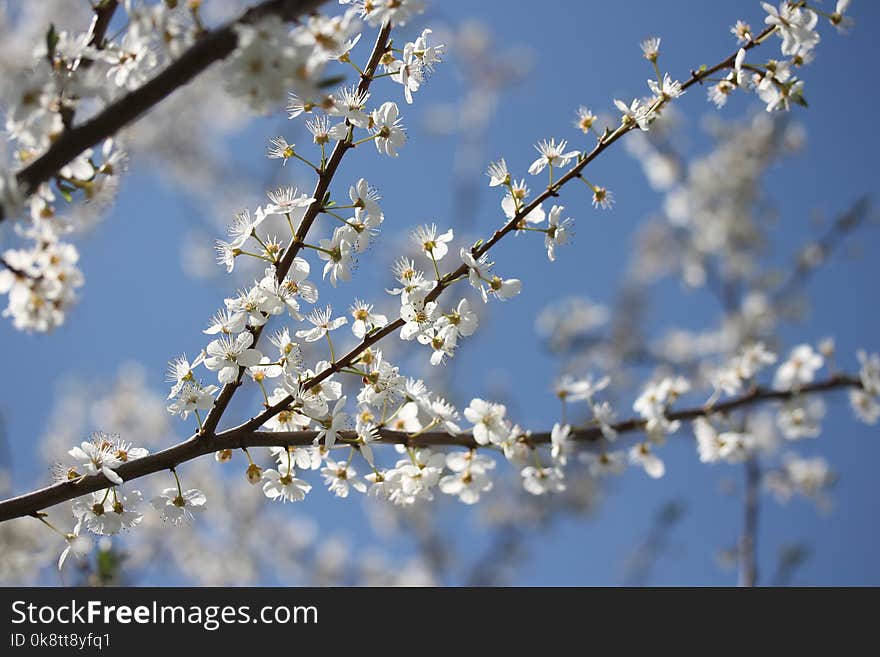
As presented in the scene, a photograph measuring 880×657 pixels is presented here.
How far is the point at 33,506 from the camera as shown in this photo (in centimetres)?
195

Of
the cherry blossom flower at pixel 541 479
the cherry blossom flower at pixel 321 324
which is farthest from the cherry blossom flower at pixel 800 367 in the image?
the cherry blossom flower at pixel 321 324

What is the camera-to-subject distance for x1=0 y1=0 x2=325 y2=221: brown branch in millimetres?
1483

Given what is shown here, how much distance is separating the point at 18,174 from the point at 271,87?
611mm

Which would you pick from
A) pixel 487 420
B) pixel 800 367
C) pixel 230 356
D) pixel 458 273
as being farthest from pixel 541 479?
pixel 800 367

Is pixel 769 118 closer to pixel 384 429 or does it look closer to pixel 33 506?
pixel 384 429

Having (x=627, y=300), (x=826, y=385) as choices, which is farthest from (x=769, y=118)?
(x=826, y=385)

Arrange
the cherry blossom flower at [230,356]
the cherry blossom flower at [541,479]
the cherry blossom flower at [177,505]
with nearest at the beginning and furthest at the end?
the cherry blossom flower at [230,356]
the cherry blossom flower at [177,505]
the cherry blossom flower at [541,479]

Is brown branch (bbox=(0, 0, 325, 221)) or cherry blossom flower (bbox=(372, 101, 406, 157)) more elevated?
cherry blossom flower (bbox=(372, 101, 406, 157))

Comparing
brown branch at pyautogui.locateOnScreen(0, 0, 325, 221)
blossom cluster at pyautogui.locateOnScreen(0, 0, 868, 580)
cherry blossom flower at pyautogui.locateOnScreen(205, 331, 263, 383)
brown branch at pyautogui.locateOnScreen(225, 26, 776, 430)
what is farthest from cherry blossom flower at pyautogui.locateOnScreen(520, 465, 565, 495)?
brown branch at pyautogui.locateOnScreen(0, 0, 325, 221)

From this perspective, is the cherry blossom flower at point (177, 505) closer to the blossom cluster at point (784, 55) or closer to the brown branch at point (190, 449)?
the brown branch at point (190, 449)

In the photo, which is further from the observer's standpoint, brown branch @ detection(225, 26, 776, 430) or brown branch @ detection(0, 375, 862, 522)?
brown branch @ detection(225, 26, 776, 430)

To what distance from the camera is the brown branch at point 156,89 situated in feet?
4.87

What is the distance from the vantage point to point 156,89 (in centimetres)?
148

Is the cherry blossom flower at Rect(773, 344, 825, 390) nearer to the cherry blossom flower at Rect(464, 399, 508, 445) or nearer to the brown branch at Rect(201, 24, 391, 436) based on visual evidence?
the cherry blossom flower at Rect(464, 399, 508, 445)
